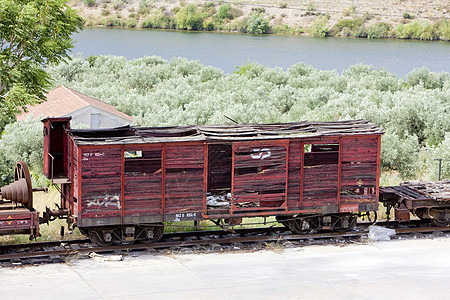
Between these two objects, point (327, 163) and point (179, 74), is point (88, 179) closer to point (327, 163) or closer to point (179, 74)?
point (327, 163)

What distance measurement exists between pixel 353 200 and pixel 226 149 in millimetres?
3568

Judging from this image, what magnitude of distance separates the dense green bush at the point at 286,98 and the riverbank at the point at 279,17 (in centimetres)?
1958

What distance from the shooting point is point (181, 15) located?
243ft

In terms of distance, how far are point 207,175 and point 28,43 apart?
271 inches

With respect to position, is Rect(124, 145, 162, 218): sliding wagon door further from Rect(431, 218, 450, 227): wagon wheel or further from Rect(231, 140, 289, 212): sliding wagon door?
Rect(431, 218, 450, 227): wagon wheel

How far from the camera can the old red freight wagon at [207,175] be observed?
51.9 ft

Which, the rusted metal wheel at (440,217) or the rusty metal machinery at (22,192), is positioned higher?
the rusty metal machinery at (22,192)

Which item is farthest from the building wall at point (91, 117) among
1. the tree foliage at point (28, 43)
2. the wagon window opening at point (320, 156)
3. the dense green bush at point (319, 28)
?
the dense green bush at point (319, 28)

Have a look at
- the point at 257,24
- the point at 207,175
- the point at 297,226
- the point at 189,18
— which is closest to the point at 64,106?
the point at 207,175

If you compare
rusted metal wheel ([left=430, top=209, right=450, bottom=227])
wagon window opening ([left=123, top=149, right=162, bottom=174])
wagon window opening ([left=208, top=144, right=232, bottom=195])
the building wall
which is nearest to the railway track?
rusted metal wheel ([left=430, top=209, right=450, bottom=227])

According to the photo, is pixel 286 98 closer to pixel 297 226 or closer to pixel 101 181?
pixel 297 226

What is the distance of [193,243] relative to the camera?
658 inches

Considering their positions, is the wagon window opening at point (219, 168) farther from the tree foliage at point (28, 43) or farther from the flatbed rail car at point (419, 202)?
the tree foliage at point (28, 43)

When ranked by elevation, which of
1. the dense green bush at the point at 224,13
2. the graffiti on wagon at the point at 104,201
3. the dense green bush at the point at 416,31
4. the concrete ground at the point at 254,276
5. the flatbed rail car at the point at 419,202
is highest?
the dense green bush at the point at 224,13
